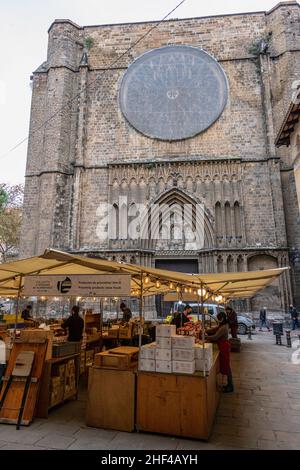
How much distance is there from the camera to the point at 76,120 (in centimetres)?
1964

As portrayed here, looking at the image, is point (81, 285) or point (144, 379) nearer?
point (144, 379)

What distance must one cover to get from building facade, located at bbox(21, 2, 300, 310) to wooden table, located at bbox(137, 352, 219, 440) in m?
13.2

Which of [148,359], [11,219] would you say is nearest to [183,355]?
[148,359]

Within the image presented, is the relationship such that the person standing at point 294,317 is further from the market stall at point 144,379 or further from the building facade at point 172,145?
the market stall at point 144,379

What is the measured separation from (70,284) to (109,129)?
1712 centimetres

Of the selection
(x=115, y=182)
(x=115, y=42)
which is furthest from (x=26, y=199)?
(x=115, y=42)

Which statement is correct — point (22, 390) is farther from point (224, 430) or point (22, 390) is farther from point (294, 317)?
point (294, 317)

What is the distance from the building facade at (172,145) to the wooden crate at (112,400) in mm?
13119

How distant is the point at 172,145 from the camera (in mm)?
18828

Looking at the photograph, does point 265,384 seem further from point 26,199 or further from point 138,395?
point 26,199

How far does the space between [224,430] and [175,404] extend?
2.62ft

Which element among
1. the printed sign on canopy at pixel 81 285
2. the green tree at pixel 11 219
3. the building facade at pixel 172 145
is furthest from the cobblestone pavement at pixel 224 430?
the green tree at pixel 11 219

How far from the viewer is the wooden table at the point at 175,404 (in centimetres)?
377

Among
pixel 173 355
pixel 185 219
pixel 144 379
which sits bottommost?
pixel 144 379
